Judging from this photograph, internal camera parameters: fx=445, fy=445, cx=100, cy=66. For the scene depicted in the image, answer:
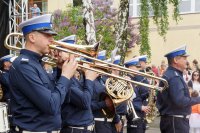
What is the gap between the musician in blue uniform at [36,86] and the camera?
3756 millimetres

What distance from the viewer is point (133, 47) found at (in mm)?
22141

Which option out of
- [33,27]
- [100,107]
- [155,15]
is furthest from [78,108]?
[155,15]

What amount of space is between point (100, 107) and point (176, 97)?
1074mm

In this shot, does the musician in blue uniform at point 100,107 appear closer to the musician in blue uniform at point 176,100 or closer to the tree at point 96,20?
the musician in blue uniform at point 176,100

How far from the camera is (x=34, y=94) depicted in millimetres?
3742

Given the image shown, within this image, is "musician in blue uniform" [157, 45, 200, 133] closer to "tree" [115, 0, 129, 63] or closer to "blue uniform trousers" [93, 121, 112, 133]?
"blue uniform trousers" [93, 121, 112, 133]

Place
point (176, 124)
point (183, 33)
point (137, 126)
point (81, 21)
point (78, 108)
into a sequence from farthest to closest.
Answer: point (183, 33)
point (81, 21)
point (137, 126)
point (176, 124)
point (78, 108)

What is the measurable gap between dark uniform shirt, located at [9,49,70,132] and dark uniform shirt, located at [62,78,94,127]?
1039mm

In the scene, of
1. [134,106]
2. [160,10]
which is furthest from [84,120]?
[160,10]

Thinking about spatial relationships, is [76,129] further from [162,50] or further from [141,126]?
[162,50]

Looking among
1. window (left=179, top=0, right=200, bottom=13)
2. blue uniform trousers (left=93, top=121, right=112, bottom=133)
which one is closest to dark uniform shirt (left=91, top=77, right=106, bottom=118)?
blue uniform trousers (left=93, top=121, right=112, bottom=133)

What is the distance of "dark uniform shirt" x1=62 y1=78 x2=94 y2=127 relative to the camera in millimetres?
5020

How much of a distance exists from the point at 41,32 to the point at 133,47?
1832 cm

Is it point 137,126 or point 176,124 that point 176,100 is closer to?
point 176,124
